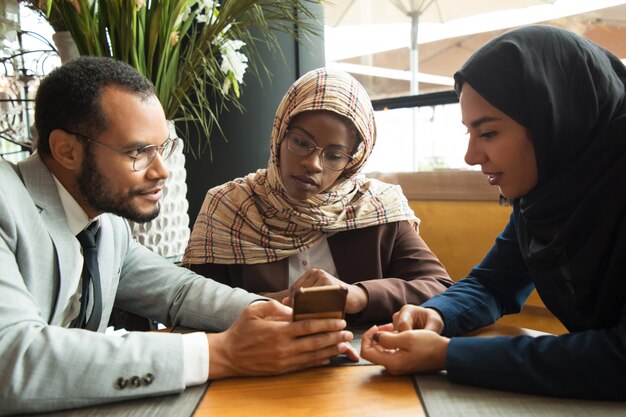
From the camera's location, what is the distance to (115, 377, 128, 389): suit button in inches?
37.9

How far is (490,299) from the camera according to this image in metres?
1.41

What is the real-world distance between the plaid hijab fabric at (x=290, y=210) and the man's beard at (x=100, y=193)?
0.52 metres

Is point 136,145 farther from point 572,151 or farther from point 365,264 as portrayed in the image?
point 572,151

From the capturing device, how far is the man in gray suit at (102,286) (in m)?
0.97

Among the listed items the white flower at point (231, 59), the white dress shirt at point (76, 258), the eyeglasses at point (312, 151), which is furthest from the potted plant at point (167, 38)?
the white dress shirt at point (76, 258)

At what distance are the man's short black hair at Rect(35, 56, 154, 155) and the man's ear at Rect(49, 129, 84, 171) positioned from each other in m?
0.02

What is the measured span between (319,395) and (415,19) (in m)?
2.89

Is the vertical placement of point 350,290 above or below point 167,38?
below

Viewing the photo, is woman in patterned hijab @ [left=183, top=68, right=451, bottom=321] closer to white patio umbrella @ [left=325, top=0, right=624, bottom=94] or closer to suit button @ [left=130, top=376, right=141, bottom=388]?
suit button @ [left=130, top=376, right=141, bottom=388]

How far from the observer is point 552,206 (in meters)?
1.13

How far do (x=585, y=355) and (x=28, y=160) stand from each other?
52.4 inches

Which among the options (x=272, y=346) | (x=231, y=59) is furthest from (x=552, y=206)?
(x=231, y=59)

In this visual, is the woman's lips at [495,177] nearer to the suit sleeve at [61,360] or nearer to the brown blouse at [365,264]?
the brown blouse at [365,264]

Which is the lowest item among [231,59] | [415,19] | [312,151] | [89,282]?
[89,282]
